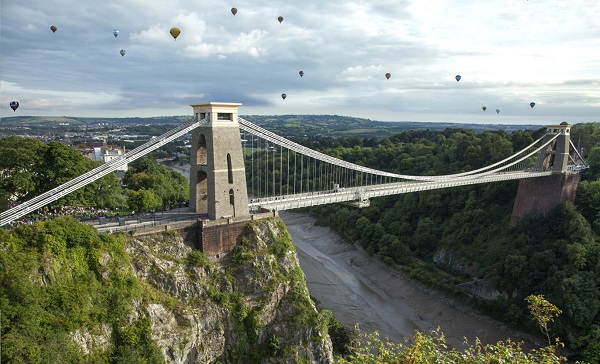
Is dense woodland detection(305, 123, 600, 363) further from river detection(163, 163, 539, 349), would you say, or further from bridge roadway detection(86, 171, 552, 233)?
bridge roadway detection(86, 171, 552, 233)

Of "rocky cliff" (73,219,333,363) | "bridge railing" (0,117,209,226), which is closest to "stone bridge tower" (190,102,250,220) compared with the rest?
"bridge railing" (0,117,209,226)

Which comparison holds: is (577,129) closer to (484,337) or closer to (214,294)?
(484,337)

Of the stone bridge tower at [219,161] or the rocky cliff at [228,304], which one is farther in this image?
the stone bridge tower at [219,161]

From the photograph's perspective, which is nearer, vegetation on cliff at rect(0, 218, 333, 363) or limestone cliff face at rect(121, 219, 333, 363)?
vegetation on cliff at rect(0, 218, 333, 363)

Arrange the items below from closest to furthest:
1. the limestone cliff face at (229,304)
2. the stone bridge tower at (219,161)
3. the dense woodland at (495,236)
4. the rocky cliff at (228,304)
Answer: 1. the rocky cliff at (228,304)
2. the limestone cliff face at (229,304)
3. the stone bridge tower at (219,161)
4. the dense woodland at (495,236)

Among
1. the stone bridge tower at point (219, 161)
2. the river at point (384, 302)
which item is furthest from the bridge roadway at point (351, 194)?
Result: the river at point (384, 302)

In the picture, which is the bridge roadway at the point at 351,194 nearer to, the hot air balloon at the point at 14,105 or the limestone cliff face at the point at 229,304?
the limestone cliff face at the point at 229,304

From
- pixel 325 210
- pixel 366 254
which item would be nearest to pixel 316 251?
pixel 366 254
